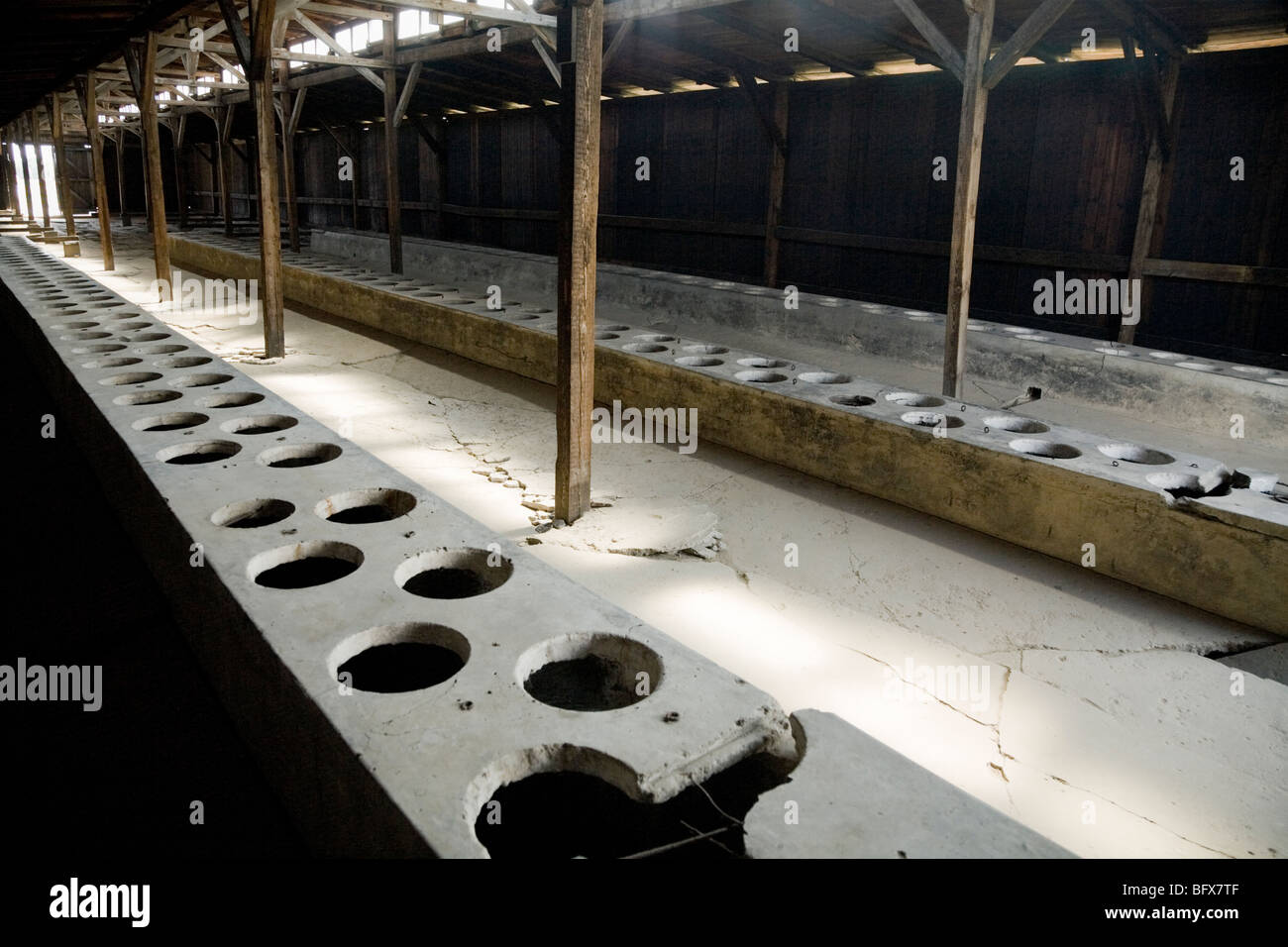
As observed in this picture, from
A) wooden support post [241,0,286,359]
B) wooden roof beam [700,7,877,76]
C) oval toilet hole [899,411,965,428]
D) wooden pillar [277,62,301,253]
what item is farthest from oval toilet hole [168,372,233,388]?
wooden pillar [277,62,301,253]

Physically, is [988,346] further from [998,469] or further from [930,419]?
[998,469]

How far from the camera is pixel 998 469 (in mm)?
5227

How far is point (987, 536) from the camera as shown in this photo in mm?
5332

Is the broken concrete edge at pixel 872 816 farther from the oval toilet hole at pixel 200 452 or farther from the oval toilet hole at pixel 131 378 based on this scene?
the oval toilet hole at pixel 131 378

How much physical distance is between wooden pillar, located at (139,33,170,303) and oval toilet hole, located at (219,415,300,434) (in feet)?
27.9

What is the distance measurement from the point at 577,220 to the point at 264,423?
239cm

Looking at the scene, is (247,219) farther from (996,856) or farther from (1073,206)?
(996,856)

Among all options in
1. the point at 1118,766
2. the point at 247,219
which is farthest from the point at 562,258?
the point at 247,219

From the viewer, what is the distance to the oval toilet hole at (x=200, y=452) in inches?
188

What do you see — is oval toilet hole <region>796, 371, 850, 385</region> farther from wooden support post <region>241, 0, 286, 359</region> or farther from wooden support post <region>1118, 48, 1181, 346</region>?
wooden support post <region>241, 0, 286, 359</region>

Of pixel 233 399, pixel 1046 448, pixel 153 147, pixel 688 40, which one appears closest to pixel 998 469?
pixel 1046 448

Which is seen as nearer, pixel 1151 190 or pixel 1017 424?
pixel 1017 424

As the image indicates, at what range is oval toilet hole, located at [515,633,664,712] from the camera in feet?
9.61
